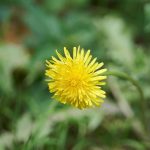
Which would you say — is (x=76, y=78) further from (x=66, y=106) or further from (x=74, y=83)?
(x=66, y=106)

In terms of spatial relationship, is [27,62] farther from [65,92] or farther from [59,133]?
[65,92]

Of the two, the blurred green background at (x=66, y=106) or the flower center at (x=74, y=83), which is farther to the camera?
the blurred green background at (x=66, y=106)

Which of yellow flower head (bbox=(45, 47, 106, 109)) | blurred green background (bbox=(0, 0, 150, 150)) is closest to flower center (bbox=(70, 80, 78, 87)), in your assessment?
yellow flower head (bbox=(45, 47, 106, 109))

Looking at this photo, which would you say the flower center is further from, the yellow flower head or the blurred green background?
the blurred green background

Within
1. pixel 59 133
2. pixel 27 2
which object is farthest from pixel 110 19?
pixel 59 133

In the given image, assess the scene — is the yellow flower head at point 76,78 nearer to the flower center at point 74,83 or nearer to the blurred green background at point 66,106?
the flower center at point 74,83

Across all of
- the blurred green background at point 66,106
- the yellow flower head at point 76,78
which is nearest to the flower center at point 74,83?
the yellow flower head at point 76,78
